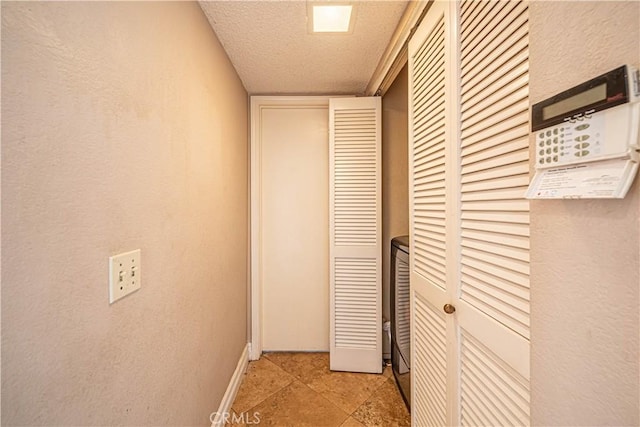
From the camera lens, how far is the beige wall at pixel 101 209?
479 mm

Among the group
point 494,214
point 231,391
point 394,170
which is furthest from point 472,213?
point 231,391

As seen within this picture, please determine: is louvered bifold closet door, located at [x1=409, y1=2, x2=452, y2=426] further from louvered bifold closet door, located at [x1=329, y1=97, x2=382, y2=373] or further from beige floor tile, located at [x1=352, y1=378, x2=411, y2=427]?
louvered bifold closet door, located at [x1=329, y1=97, x2=382, y2=373]

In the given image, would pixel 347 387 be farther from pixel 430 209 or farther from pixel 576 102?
pixel 576 102

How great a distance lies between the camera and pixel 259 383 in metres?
1.93

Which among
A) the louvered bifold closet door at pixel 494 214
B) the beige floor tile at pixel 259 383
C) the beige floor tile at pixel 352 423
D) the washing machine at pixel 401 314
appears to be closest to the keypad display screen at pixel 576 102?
the louvered bifold closet door at pixel 494 214

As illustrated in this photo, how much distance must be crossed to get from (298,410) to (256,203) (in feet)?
5.17

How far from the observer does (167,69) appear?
96 centimetres

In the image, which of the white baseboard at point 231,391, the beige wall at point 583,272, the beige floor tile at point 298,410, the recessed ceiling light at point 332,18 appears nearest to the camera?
the beige wall at point 583,272

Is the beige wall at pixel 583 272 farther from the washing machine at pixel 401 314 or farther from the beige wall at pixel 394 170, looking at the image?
the beige wall at pixel 394 170

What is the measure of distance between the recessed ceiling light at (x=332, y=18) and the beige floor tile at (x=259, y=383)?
2412 mm

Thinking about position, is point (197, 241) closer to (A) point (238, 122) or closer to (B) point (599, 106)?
(A) point (238, 122)

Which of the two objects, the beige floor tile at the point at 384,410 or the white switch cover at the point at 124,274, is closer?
the white switch cover at the point at 124,274

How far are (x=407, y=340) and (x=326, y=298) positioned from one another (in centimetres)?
86

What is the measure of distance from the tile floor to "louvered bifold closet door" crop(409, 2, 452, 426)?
53 centimetres
